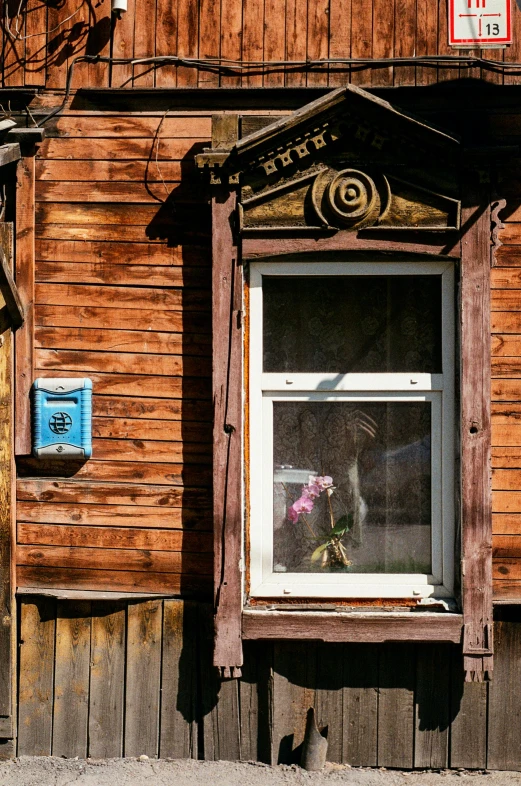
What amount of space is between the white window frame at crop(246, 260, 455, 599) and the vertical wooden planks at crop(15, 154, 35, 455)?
1231 millimetres

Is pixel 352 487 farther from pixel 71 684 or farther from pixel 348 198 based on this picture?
pixel 71 684

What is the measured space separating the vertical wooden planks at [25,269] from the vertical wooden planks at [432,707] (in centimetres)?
256

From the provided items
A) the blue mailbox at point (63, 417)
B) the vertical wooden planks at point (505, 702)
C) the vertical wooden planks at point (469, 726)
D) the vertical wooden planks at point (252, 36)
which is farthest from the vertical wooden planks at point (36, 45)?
the vertical wooden planks at point (469, 726)

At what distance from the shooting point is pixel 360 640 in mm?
4492

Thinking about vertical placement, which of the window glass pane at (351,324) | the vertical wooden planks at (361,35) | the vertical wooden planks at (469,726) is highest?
the vertical wooden planks at (361,35)

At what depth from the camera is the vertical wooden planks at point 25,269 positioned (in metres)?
4.73

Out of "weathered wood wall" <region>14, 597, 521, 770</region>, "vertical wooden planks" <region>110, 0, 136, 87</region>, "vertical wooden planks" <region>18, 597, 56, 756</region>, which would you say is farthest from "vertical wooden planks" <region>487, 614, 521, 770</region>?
"vertical wooden planks" <region>110, 0, 136, 87</region>

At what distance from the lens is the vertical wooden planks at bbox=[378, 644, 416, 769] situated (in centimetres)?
461

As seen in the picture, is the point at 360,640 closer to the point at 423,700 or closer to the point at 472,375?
the point at 423,700

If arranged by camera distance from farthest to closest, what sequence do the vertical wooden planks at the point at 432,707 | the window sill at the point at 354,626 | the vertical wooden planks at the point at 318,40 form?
the vertical wooden planks at the point at 318,40
the vertical wooden planks at the point at 432,707
the window sill at the point at 354,626

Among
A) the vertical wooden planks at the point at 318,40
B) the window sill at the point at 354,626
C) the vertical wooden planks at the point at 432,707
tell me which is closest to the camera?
the window sill at the point at 354,626

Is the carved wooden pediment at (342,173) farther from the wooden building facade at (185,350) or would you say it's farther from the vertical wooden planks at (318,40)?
the vertical wooden planks at (318,40)

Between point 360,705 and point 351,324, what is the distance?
2.08 metres

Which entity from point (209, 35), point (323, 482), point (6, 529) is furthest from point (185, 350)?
point (209, 35)
